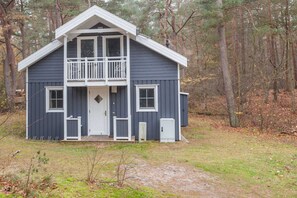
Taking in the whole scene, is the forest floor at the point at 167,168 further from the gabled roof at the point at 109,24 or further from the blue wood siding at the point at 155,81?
the gabled roof at the point at 109,24

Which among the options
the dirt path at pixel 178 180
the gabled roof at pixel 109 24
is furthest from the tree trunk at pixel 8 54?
the dirt path at pixel 178 180

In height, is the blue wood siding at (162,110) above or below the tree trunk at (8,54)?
below

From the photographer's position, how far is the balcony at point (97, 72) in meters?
13.4

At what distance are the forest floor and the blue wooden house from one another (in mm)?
1252

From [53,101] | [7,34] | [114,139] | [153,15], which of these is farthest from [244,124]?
[7,34]

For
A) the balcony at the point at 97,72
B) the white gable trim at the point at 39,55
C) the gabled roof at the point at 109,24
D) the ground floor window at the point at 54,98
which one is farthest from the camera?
the ground floor window at the point at 54,98

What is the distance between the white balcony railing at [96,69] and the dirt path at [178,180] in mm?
5590

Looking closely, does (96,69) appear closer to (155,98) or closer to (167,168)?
(155,98)

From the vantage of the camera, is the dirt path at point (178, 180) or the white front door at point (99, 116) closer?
the dirt path at point (178, 180)

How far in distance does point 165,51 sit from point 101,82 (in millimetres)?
3173

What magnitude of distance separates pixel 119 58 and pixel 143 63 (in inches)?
44.1

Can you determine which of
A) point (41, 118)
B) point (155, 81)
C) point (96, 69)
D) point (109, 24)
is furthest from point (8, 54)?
point (155, 81)

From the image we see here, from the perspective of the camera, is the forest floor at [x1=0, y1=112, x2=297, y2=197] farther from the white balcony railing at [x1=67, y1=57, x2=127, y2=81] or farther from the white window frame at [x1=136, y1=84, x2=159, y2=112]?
the white balcony railing at [x1=67, y1=57, x2=127, y2=81]

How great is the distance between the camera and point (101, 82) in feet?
43.8
